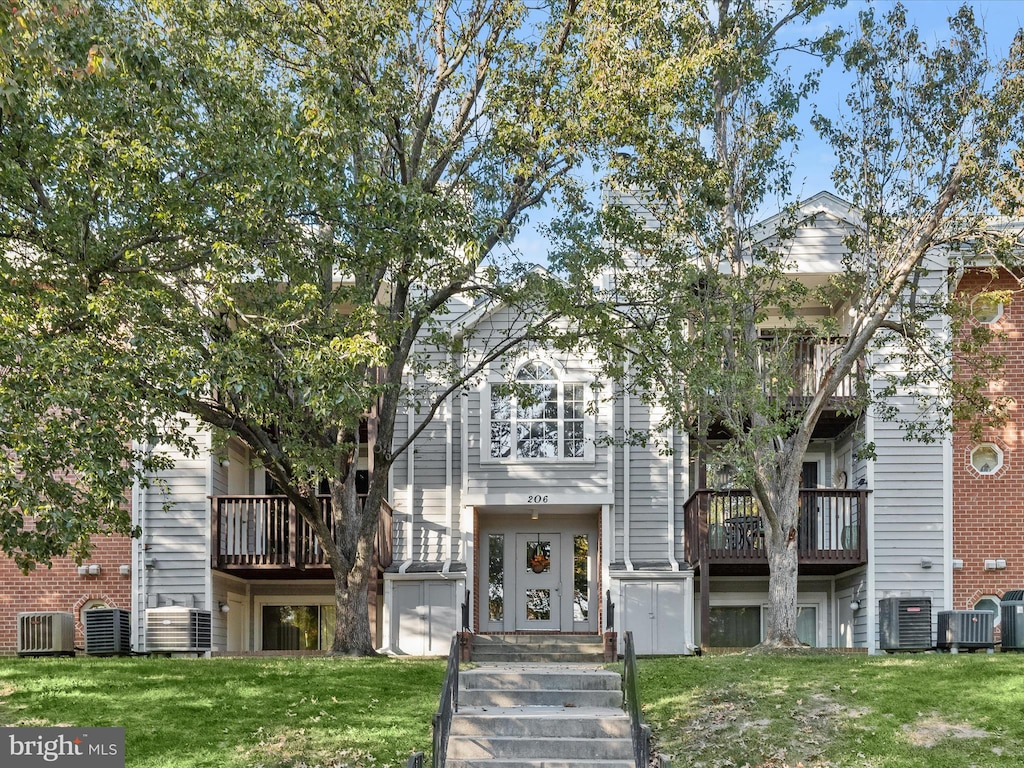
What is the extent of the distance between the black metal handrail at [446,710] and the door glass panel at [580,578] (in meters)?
8.76

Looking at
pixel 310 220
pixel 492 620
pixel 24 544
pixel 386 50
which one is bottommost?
pixel 492 620

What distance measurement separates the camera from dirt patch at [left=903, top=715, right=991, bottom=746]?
36.2 ft

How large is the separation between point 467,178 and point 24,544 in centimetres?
749

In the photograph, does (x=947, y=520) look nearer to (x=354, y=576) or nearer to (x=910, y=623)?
(x=910, y=623)

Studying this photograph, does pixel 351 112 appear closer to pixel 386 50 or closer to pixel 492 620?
pixel 386 50

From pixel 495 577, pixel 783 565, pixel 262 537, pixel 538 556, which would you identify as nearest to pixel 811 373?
pixel 783 565

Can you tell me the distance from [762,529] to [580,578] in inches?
148

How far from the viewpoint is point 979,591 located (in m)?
19.8

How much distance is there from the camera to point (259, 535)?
65.3ft

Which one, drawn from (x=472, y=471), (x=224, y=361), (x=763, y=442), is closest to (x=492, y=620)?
(x=472, y=471)

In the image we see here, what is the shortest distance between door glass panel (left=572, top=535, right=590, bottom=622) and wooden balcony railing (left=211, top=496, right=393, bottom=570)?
376cm

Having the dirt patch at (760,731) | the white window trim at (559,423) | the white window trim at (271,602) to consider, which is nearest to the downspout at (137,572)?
the white window trim at (271,602)

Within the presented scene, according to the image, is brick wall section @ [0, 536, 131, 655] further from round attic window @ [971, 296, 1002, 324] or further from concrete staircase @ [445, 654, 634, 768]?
round attic window @ [971, 296, 1002, 324]

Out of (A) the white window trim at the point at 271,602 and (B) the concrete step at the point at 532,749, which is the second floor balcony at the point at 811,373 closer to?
(B) the concrete step at the point at 532,749
